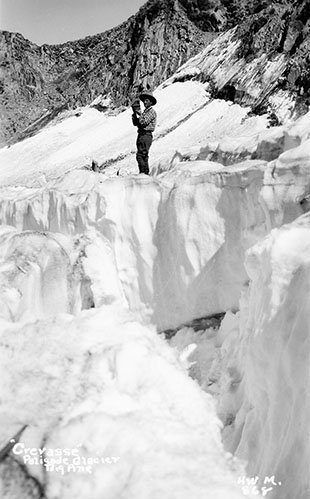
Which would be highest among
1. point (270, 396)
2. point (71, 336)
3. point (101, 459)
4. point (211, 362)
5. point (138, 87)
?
point (138, 87)

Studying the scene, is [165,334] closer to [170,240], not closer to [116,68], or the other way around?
[170,240]

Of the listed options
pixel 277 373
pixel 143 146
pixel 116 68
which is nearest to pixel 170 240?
pixel 143 146

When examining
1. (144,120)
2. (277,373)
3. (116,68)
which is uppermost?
(116,68)

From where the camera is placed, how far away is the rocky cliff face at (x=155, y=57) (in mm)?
21688

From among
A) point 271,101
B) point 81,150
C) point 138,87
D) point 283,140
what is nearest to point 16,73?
point 138,87

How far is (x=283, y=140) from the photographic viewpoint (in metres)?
4.58

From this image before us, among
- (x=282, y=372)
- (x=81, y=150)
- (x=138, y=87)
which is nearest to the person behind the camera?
(x=282, y=372)

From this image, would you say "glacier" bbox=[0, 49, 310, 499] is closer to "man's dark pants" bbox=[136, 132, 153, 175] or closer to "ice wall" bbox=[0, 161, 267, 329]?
"ice wall" bbox=[0, 161, 267, 329]

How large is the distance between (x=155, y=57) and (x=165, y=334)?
31.3 meters

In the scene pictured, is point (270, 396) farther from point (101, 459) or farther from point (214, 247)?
point (214, 247)

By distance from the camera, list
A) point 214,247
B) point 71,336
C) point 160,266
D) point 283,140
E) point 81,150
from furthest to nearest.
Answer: point 81,150 → point 283,140 → point 160,266 → point 214,247 → point 71,336

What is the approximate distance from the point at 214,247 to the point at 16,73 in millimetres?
47593

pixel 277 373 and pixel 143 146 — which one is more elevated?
pixel 143 146

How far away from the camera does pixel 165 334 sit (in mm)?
4102
